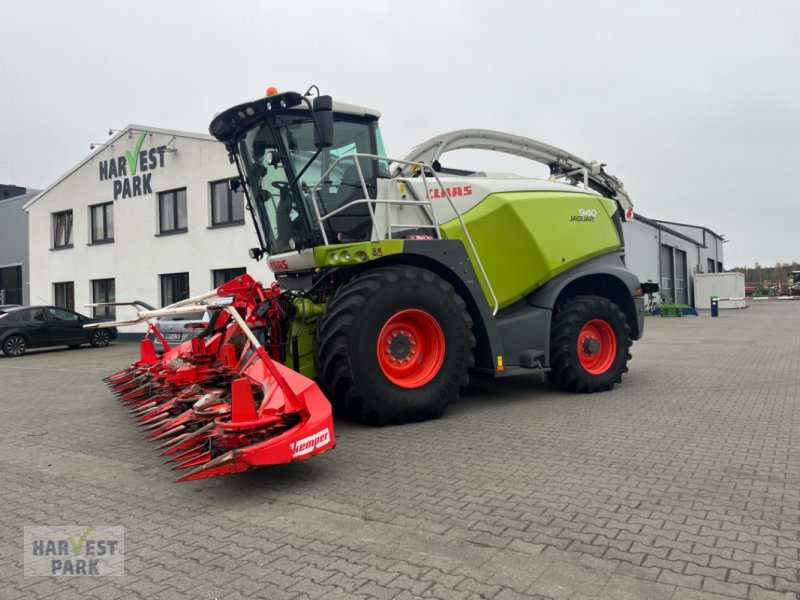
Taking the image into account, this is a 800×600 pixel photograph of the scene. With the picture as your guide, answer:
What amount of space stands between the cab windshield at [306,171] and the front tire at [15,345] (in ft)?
47.1

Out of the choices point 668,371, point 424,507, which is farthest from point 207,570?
point 668,371

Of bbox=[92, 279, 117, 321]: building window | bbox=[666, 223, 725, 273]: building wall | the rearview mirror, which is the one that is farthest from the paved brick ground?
bbox=[666, 223, 725, 273]: building wall

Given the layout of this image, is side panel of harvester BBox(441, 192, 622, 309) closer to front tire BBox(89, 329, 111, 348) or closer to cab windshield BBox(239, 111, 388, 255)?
cab windshield BBox(239, 111, 388, 255)

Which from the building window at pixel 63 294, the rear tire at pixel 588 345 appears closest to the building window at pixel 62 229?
the building window at pixel 63 294

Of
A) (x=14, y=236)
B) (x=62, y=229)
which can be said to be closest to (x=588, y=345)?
(x=62, y=229)

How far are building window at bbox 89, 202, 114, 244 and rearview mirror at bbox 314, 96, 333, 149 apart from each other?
63.2 ft

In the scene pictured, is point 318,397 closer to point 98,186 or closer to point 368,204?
point 368,204

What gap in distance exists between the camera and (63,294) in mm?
24281

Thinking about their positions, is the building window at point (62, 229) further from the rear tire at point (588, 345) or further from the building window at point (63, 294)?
the rear tire at point (588, 345)

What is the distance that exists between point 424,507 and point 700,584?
1.58m

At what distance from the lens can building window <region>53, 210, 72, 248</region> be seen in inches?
943

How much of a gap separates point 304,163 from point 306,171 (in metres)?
0.08

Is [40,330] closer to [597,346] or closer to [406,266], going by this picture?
[406,266]

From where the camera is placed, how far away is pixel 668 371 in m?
10.0
